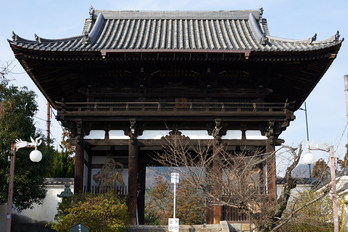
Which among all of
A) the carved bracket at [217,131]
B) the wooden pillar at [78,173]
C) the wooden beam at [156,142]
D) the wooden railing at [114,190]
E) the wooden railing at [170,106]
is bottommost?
the wooden railing at [114,190]

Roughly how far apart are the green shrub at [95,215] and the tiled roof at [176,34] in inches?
234

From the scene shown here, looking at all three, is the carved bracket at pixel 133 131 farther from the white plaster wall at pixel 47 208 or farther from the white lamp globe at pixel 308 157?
the white lamp globe at pixel 308 157

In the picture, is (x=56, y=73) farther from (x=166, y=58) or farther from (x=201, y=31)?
(x=201, y=31)

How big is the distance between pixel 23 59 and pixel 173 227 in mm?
8686

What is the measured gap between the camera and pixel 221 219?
1695cm

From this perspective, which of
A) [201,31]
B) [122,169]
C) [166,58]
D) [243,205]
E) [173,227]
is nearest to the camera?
[243,205]

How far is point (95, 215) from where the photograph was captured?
14898 mm

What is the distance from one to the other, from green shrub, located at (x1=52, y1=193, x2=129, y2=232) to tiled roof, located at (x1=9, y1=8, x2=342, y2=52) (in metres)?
5.95

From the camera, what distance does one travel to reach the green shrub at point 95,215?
582 inches

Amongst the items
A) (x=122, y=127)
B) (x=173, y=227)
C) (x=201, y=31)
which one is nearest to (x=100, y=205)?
(x=173, y=227)

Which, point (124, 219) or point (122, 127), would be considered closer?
point (124, 219)

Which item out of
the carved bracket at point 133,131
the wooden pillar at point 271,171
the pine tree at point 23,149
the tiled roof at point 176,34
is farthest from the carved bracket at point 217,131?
the pine tree at point 23,149

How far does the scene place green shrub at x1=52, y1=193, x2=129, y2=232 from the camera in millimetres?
14789

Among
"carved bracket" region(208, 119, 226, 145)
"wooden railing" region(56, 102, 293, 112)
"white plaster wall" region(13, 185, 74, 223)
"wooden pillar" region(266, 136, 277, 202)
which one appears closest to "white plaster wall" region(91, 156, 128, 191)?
"wooden railing" region(56, 102, 293, 112)
